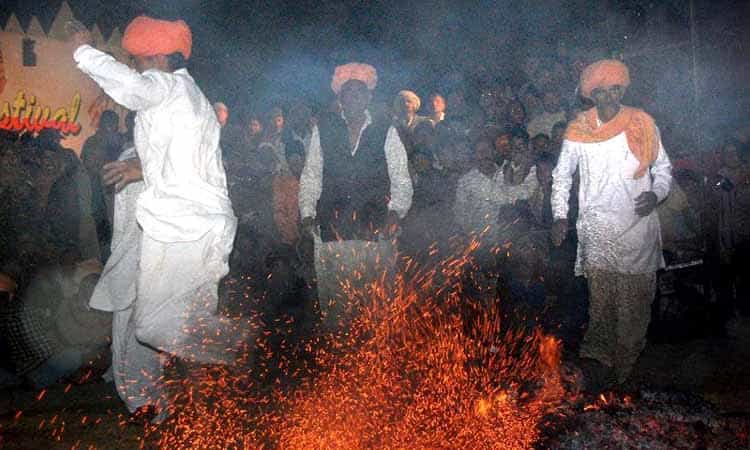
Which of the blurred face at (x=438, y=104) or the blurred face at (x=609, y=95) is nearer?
the blurred face at (x=609, y=95)

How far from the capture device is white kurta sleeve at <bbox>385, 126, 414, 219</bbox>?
5090mm

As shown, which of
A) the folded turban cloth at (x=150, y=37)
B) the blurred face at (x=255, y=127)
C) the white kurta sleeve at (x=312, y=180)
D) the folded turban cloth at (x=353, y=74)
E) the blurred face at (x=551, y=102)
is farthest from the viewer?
the blurred face at (x=255, y=127)

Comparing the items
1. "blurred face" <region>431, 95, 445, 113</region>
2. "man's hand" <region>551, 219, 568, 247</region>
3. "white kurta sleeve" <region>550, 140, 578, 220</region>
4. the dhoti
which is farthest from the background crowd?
"man's hand" <region>551, 219, 568, 247</region>

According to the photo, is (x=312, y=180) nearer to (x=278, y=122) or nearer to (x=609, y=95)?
(x=609, y=95)

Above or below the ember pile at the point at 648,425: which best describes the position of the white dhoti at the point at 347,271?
above

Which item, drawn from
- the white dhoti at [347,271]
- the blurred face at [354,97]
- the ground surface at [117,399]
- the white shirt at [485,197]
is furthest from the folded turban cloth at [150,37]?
the white shirt at [485,197]

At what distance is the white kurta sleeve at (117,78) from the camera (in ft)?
11.4

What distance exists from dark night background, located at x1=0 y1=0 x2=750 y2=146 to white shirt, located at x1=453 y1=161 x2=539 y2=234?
6.30 ft

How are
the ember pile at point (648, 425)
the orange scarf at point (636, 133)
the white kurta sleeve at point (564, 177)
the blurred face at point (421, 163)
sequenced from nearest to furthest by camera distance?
the ember pile at point (648, 425) → the orange scarf at point (636, 133) → the white kurta sleeve at point (564, 177) → the blurred face at point (421, 163)

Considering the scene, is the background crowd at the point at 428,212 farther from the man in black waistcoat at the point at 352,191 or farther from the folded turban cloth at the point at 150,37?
the folded turban cloth at the point at 150,37

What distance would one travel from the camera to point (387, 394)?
13.9 ft

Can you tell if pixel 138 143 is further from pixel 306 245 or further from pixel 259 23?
pixel 259 23

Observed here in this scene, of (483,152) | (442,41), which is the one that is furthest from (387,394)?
(442,41)

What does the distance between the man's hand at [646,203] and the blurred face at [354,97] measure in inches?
90.8
